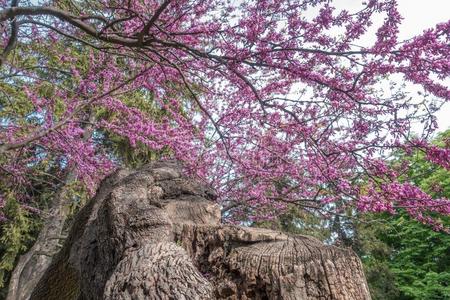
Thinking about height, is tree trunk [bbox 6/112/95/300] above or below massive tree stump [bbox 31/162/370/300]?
above

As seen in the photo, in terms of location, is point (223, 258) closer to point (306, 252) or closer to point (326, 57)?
point (306, 252)

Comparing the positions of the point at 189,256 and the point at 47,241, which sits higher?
the point at 47,241

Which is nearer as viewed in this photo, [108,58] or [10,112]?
[108,58]

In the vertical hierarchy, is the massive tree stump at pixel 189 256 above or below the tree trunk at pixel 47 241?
below

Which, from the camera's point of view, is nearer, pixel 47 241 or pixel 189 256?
pixel 189 256

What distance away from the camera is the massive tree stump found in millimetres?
1292

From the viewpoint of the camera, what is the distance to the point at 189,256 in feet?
5.25

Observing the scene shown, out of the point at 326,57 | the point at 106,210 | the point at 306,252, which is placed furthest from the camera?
the point at 326,57

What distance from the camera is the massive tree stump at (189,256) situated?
129cm

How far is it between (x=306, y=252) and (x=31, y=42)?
251 inches

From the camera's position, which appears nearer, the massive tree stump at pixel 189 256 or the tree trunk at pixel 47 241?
the massive tree stump at pixel 189 256

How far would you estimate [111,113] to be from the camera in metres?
9.51

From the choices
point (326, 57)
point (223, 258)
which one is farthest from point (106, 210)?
point (326, 57)

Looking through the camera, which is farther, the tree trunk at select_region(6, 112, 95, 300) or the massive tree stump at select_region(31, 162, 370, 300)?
the tree trunk at select_region(6, 112, 95, 300)
